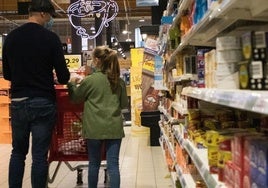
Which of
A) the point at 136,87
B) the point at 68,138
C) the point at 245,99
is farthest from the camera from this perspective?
the point at 136,87

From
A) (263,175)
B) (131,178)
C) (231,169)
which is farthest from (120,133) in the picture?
(263,175)

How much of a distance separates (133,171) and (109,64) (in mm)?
2349

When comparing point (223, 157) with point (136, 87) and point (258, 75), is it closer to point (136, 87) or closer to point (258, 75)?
point (258, 75)

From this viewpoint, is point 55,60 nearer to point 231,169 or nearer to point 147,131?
point 231,169

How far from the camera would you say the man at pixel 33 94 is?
3285 millimetres

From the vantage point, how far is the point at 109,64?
3824 millimetres

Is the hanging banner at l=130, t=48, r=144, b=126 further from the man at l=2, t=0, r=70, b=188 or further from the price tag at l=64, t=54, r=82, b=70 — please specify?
the man at l=2, t=0, r=70, b=188

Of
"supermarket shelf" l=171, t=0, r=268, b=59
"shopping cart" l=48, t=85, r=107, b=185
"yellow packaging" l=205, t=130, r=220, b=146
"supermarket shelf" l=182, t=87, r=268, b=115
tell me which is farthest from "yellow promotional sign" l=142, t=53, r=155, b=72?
"supermarket shelf" l=182, t=87, r=268, b=115

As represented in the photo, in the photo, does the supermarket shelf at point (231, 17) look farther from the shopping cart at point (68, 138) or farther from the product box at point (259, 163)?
the shopping cart at point (68, 138)

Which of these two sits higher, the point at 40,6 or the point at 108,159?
the point at 40,6

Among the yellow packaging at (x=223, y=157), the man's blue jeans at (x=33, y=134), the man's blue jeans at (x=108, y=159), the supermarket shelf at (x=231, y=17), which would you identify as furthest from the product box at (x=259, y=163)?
the man's blue jeans at (x=108, y=159)

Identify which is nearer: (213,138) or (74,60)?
(213,138)

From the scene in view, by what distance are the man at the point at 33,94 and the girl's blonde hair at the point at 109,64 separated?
510mm

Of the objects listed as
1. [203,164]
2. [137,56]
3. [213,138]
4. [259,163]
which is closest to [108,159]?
[203,164]
